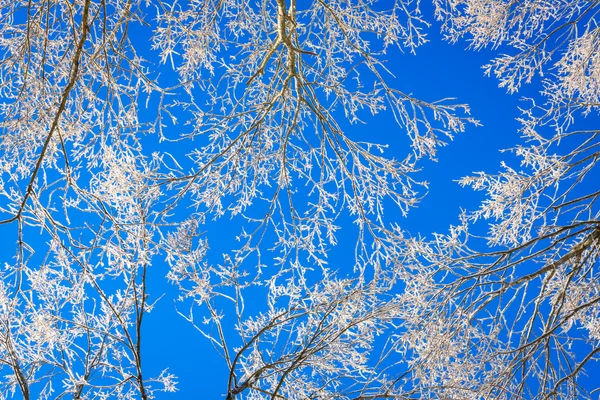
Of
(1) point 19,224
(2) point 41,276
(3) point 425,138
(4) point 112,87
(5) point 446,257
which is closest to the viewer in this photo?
(1) point 19,224

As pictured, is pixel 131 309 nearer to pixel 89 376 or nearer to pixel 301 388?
pixel 89 376

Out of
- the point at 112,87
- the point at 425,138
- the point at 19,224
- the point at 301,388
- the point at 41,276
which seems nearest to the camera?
the point at 19,224

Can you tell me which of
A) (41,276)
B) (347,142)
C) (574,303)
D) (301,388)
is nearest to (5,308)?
(41,276)

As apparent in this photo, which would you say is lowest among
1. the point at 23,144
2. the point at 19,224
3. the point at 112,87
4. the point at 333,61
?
the point at 19,224

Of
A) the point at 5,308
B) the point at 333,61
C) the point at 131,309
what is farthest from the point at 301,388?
the point at 333,61

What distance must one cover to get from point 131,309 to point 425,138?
8.98ft

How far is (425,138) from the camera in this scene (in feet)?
13.9

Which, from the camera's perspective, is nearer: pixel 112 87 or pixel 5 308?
pixel 112 87

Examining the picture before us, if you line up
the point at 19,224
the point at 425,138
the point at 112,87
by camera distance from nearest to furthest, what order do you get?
the point at 19,224, the point at 112,87, the point at 425,138

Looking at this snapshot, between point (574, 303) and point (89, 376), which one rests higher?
point (89, 376)

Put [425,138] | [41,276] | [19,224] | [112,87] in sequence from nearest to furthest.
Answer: [19,224] → [41,276] → [112,87] → [425,138]

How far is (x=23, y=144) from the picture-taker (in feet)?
11.0

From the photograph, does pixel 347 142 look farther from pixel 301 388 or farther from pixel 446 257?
pixel 301 388

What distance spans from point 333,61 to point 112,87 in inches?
83.4
